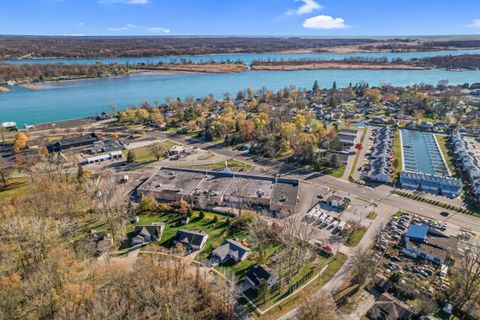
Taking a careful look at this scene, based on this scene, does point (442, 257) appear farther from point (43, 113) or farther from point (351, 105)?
point (43, 113)

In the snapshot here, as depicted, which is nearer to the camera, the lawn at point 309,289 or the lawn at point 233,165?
the lawn at point 309,289

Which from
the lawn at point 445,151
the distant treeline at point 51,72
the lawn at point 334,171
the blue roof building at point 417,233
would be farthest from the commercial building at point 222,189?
the distant treeline at point 51,72

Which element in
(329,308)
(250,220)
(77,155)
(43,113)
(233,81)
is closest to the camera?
(329,308)

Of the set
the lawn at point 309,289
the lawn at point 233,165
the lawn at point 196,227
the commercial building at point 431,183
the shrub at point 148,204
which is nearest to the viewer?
the lawn at point 309,289

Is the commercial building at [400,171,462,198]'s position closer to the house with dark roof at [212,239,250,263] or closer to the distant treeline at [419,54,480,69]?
the house with dark roof at [212,239,250,263]

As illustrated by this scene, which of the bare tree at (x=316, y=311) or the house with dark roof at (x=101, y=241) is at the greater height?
the bare tree at (x=316, y=311)

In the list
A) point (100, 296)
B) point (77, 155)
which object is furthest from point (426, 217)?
point (77, 155)

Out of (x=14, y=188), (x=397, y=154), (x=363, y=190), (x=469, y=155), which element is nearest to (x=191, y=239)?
(x=363, y=190)

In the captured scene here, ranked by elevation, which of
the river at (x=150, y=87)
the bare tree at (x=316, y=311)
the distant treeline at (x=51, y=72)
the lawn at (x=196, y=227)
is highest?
the distant treeline at (x=51, y=72)

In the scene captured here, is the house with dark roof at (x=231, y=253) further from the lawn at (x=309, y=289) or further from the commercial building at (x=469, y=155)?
the commercial building at (x=469, y=155)
